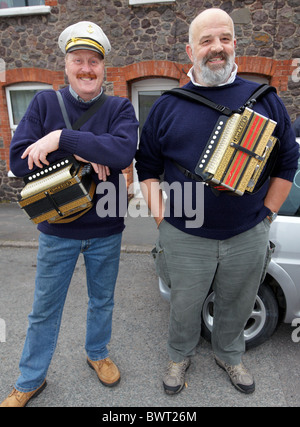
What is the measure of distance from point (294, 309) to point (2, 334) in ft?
8.05

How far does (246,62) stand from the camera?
20.0 feet

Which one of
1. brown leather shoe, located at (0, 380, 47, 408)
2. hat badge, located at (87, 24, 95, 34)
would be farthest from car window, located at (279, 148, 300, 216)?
brown leather shoe, located at (0, 380, 47, 408)

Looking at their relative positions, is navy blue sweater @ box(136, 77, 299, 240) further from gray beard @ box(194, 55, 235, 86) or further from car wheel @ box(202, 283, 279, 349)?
car wheel @ box(202, 283, 279, 349)

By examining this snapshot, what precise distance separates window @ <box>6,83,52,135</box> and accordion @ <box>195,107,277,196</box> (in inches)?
258

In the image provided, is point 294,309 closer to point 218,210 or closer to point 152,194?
point 218,210

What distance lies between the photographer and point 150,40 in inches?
249

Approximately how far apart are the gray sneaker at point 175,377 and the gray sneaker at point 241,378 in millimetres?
313

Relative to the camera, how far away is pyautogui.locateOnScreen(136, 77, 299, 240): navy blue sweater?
183 centimetres

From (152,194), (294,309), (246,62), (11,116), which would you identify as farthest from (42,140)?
(11,116)

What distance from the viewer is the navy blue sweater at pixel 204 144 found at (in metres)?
1.83

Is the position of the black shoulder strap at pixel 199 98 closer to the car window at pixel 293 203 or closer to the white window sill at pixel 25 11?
the car window at pixel 293 203

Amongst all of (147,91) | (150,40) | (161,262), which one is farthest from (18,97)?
(161,262)

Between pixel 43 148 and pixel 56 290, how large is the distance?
0.87 m

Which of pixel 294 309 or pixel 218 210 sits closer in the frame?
pixel 218 210
